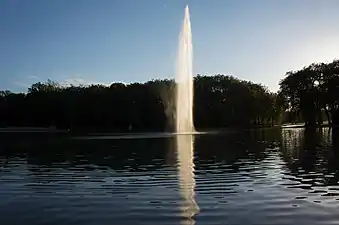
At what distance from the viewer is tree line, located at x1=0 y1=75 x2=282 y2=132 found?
97000 mm

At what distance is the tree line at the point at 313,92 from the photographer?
299 ft

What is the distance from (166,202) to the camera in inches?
486

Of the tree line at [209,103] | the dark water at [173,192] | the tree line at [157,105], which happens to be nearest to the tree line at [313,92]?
the tree line at [209,103]

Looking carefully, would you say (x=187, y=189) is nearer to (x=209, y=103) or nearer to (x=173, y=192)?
(x=173, y=192)

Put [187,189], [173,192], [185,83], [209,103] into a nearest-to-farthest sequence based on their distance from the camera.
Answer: [173,192], [187,189], [185,83], [209,103]

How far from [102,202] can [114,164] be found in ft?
33.2

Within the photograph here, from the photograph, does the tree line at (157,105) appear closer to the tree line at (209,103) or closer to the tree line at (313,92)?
the tree line at (209,103)

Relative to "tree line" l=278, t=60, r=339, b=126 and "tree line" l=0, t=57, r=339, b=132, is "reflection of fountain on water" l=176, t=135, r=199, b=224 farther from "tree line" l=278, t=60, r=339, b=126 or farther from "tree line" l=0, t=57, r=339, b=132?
"tree line" l=278, t=60, r=339, b=126

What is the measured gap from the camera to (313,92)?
305ft

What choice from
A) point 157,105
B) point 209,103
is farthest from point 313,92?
point 157,105

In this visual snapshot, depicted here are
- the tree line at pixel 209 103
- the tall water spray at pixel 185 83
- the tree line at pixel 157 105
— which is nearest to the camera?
the tall water spray at pixel 185 83

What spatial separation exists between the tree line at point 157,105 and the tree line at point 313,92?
4085mm

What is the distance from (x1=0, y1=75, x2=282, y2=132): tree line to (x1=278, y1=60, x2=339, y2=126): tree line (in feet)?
13.4

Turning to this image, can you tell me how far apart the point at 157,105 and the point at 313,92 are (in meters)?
29.2
